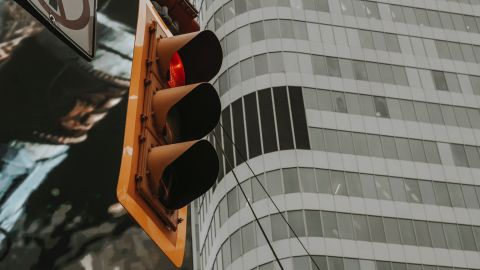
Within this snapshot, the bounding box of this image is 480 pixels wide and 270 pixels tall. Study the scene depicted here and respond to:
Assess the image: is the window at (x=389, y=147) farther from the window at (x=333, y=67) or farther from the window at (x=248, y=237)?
the window at (x=248, y=237)

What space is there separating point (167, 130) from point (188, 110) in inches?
11.0

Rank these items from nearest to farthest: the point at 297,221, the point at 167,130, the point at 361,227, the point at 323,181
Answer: the point at 167,130 → the point at 297,221 → the point at 361,227 → the point at 323,181

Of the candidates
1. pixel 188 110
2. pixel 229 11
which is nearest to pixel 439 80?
pixel 229 11

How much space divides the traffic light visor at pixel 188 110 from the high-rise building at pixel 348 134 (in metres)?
34.9

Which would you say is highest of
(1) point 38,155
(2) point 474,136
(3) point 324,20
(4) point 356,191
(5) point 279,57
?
(3) point 324,20

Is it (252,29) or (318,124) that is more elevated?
(252,29)

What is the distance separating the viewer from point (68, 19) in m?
2.85

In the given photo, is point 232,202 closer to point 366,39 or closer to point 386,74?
point 386,74

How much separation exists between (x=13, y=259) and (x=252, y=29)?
41839mm

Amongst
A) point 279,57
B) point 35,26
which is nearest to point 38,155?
point 35,26

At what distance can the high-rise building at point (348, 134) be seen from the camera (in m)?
40.1

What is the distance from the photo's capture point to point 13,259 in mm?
6527

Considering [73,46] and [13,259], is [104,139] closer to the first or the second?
[13,259]

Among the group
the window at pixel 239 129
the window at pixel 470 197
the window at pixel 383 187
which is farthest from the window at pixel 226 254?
the window at pixel 470 197
